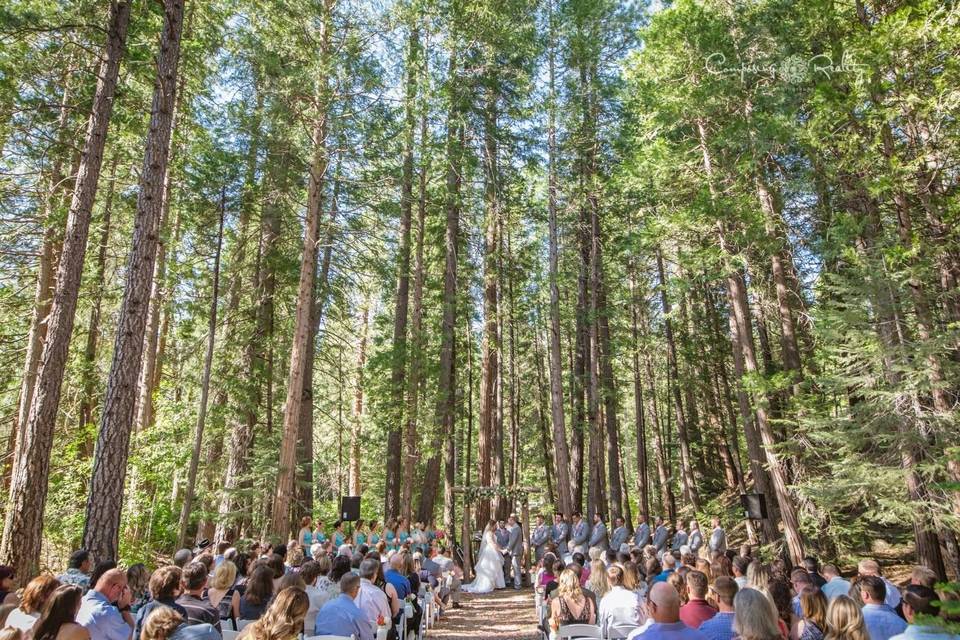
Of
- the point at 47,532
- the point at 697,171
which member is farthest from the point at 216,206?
the point at 697,171

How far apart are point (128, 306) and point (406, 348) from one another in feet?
24.9

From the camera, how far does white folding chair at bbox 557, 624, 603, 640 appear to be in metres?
5.29

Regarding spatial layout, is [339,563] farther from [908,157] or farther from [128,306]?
[908,157]

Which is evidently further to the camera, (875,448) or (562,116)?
(562,116)

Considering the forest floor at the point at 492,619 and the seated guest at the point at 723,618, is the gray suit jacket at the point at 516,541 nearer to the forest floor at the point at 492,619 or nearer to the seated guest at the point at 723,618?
the forest floor at the point at 492,619

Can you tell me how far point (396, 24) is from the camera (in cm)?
1200

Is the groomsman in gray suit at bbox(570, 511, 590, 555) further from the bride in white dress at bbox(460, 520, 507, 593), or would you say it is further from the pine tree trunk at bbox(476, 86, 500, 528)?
the pine tree trunk at bbox(476, 86, 500, 528)

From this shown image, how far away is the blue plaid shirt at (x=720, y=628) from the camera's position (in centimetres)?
393

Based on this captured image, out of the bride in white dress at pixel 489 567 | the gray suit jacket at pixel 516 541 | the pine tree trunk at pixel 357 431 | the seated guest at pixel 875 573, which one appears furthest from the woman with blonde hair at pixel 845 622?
the pine tree trunk at pixel 357 431

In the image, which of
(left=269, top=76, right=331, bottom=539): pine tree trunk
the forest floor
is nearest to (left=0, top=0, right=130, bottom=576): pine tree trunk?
(left=269, top=76, right=331, bottom=539): pine tree trunk

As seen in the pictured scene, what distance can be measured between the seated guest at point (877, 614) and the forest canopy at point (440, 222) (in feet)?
13.5

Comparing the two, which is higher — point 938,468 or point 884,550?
point 938,468

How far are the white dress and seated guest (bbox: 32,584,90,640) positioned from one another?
38.0ft

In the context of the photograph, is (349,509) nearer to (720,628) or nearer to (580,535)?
(580,535)
